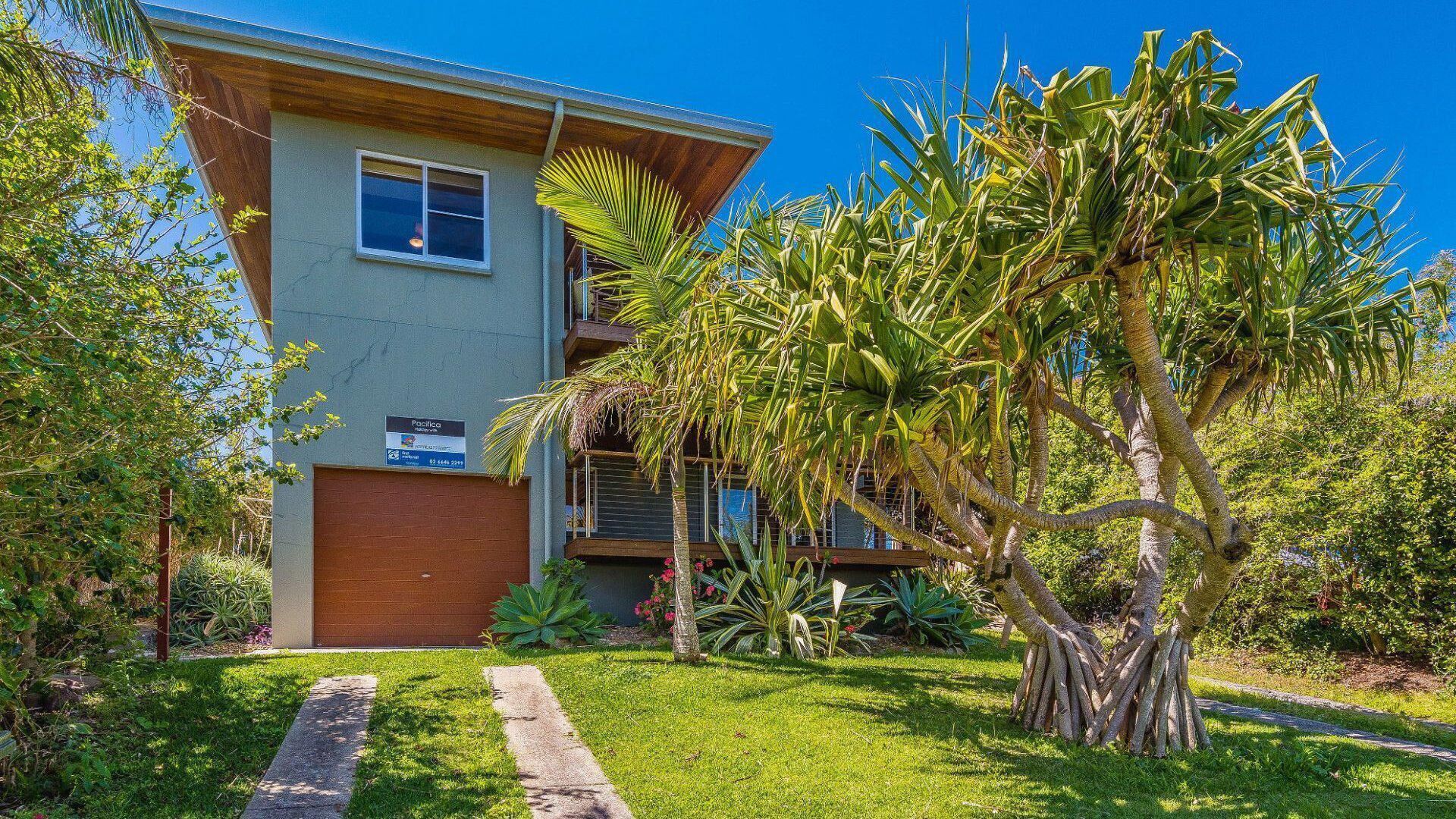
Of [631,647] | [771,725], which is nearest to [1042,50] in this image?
[771,725]

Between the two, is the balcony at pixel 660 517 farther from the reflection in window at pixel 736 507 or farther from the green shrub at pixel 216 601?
the green shrub at pixel 216 601

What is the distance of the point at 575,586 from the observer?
36.7ft

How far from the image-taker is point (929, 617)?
12.2m

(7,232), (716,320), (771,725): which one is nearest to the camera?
(7,232)

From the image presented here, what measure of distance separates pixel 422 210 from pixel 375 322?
5.62ft

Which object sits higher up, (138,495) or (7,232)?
(7,232)

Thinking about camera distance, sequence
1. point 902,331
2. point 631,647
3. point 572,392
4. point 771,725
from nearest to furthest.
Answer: point 902,331 → point 771,725 → point 572,392 → point 631,647

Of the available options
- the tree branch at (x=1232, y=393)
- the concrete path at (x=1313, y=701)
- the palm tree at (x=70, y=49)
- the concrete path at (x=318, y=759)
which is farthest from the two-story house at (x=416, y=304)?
the tree branch at (x=1232, y=393)

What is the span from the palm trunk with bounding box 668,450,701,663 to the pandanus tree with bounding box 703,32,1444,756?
2912 millimetres

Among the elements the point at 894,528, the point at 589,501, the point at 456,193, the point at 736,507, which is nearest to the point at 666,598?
the point at 589,501

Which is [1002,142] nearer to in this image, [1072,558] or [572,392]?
[572,392]

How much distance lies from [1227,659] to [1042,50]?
11240 mm

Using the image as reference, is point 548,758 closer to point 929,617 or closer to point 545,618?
point 545,618

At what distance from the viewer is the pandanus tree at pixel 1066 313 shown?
180 inches
